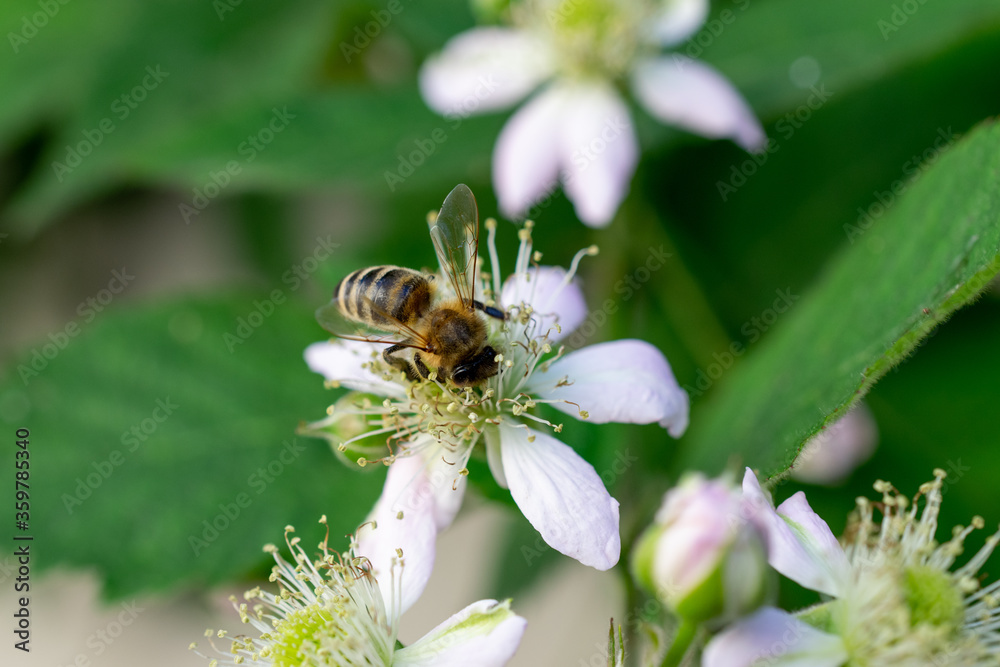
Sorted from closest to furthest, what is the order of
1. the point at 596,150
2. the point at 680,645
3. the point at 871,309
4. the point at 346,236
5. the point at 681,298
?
the point at 680,645 < the point at 871,309 < the point at 596,150 < the point at 681,298 < the point at 346,236

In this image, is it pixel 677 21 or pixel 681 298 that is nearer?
pixel 677 21

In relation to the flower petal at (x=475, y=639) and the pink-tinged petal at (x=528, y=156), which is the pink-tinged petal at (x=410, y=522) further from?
the pink-tinged petal at (x=528, y=156)

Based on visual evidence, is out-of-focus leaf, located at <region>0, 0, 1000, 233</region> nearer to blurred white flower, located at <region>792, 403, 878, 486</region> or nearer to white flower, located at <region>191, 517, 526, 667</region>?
blurred white flower, located at <region>792, 403, 878, 486</region>

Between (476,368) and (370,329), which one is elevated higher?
(370,329)

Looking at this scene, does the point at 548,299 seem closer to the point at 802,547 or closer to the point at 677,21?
the point at 802,547

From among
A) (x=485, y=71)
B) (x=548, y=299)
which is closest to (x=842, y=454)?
(x=548, y=299)

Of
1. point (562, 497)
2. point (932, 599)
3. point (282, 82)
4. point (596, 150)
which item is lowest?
point (932, 599)

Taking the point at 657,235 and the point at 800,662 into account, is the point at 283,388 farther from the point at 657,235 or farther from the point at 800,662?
the point at 800,662

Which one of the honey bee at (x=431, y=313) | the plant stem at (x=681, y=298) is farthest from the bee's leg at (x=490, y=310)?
the plant stem at (x=681, y=298)
